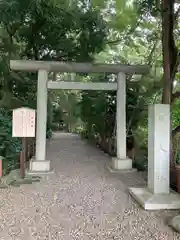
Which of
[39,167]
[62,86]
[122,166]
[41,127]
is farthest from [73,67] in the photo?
[122,166]

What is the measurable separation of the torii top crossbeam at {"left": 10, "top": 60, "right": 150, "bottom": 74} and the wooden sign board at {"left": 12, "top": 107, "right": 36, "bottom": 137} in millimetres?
1137

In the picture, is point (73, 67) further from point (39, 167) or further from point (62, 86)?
point (39, 167)

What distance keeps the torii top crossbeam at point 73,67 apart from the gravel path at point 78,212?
8.88 ft

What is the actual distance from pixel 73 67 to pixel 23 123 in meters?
1.91

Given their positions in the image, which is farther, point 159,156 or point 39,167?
point 39,167

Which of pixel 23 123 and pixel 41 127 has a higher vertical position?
pixel 23 123

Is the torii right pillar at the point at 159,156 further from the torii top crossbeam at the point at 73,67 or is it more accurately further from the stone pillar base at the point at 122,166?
the torii top crossbeam at the point at 73,67

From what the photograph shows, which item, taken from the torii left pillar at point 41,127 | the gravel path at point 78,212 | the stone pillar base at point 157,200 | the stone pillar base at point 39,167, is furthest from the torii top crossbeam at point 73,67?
the stone pillar base at point 157,200

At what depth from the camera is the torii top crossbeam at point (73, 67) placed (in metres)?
6.02

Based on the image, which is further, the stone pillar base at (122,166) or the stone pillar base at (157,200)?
the stone pillar base at (122,166)

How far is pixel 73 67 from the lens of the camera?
6.26m

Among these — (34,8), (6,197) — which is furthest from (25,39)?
(6,197)

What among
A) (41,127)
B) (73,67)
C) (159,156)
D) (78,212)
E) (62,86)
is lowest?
(78,212)

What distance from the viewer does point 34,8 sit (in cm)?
612
